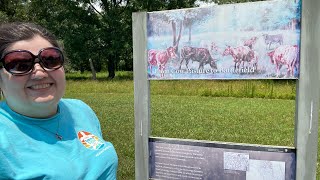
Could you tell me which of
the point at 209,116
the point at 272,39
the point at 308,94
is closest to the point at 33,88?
the point at 272,39

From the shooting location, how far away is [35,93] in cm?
166

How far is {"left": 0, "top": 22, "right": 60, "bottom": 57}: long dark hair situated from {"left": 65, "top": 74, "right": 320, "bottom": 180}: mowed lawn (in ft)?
11.5

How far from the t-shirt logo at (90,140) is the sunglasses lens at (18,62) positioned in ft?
1.40

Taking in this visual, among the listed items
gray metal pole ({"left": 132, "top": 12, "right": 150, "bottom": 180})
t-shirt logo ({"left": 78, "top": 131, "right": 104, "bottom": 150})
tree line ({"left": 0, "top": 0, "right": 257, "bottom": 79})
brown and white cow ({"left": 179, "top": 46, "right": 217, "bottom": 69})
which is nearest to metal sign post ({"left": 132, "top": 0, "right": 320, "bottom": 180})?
brown and white cow ({"left": 179, "top": 46, "right": 217, "bottom": 69})

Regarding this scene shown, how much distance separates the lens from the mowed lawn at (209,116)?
7.39 meters

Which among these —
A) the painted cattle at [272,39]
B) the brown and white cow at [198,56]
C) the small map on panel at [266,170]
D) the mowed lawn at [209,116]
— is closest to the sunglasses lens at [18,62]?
the brown and white cow at [198,56]

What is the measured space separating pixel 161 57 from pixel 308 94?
4.01 ft

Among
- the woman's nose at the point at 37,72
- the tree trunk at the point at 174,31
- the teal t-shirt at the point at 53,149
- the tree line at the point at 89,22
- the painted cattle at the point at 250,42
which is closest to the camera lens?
the teal t-shirt at the point at 53,149

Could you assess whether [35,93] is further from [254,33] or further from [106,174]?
[254,33]

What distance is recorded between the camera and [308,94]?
2.87m

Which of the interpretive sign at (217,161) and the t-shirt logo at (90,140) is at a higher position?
the t-shirt logo at (90,140)

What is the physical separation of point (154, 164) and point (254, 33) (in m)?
1.45

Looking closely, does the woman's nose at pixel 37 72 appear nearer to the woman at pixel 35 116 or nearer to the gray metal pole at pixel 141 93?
the woman at pixel 35 116

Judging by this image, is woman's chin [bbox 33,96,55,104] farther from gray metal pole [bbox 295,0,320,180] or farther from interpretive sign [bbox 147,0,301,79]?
gray metal pole [bbox 295,0,320,180]
